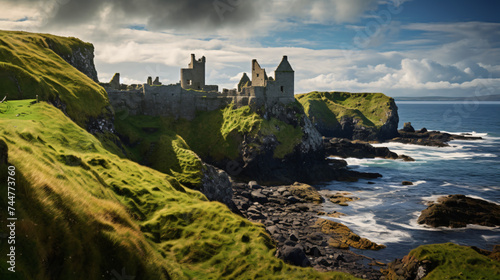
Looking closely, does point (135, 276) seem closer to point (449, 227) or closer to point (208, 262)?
point (208, 262)

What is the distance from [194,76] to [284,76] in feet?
73.9

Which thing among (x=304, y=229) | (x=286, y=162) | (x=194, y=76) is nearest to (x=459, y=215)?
(x=304, y=229)

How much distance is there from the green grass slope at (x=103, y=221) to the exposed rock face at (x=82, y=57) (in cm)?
3076

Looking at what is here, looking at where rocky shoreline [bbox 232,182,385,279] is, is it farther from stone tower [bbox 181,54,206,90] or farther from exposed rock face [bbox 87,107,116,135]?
stone tower [bbox 181,54,206,90]

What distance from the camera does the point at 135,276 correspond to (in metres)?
13.1

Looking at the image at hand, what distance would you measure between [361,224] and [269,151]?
27.6 meters

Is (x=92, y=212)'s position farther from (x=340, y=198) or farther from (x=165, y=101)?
(x=165, y=101)

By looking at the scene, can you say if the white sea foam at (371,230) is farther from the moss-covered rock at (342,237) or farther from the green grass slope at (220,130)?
the green grass slope at (220,130)

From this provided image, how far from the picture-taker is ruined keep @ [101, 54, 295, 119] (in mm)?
67125

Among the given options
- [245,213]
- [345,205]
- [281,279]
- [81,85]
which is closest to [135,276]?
[281,279]

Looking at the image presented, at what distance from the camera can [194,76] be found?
7988cm

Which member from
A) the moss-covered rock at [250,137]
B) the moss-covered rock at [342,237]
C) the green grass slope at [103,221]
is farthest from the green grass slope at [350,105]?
the green grass slope at [103,221]

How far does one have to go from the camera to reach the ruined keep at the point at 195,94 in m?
67.1

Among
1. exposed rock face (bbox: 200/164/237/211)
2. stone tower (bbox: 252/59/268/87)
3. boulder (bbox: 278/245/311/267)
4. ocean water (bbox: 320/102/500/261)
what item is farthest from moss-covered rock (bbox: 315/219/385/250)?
stone tower (bbox: 252/59/268/87)
